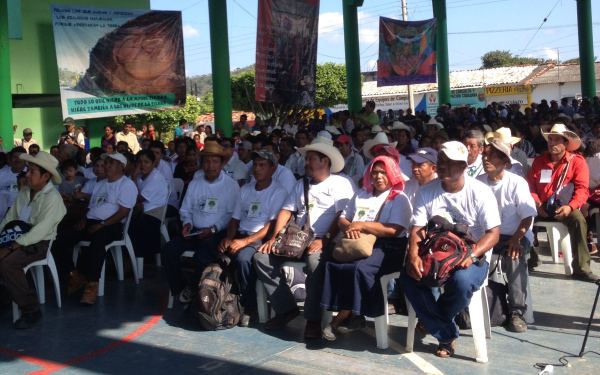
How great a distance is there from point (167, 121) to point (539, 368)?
2581 cm

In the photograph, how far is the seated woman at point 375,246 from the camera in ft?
15.6

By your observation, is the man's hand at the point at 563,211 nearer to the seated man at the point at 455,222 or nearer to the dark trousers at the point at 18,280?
the seated man at the point at 455,222

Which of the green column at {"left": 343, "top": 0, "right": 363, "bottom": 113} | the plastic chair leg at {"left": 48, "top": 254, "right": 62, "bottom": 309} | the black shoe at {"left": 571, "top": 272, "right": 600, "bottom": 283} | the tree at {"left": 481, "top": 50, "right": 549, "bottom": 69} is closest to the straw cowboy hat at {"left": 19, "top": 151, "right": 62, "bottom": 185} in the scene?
the plastic chair leg at {"left": 48, "top": 254, "right": 62, "bottom": 309}

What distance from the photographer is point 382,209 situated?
4984mm

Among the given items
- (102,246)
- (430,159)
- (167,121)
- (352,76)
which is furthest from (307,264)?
(167,121)

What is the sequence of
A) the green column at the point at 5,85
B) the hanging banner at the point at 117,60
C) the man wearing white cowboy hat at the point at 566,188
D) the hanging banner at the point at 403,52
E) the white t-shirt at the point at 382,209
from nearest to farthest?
the white t-shirt at the point at 382,209, the man wearing white cowboy hat at the point at 566,188, the green column at the point at 5,85, the hanging banner at the point at 117,60, the hanging banner at the point at 403,52

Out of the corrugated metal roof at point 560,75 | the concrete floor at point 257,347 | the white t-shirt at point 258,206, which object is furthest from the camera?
the corrugated metal roof at point 560,75

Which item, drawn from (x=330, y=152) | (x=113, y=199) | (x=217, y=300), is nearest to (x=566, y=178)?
(x=330, y=152)

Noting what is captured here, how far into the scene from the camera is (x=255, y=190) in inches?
233

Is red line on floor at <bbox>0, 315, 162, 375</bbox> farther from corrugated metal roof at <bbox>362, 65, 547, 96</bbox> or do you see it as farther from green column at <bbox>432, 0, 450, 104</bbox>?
corrugated metal roof at <bbox>362, 65, 547, 96</bbox>

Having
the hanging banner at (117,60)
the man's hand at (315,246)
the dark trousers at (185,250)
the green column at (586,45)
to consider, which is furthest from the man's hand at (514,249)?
the green column at (586,45)

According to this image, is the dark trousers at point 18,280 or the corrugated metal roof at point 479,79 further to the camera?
the corrugated metal roof at point 479,79

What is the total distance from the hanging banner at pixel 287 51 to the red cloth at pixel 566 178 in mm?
5910

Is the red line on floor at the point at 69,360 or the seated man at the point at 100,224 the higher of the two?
the seated man at the point at 100,224
